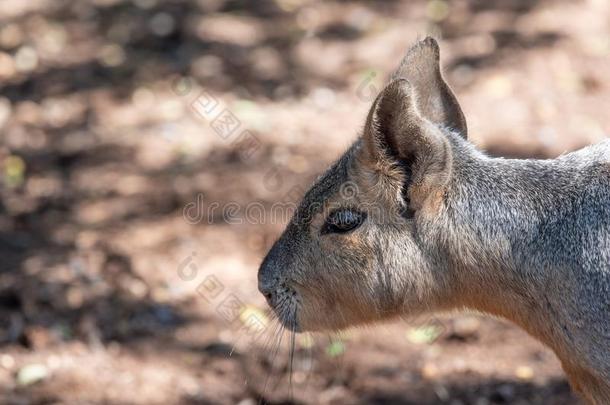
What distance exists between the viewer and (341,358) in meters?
4.38

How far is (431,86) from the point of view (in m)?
3.45

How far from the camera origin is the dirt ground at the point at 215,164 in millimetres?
4250

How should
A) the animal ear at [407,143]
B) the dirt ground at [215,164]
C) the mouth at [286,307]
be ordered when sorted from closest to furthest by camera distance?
1. the animal ear at [407,143]
2. the mouth at [286,307]
3. the dirt ground at [215,164]

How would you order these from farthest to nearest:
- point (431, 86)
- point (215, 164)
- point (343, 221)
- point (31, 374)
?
point (215, 164) < point (31, 374) < point (431, 86) < point (343, 221)

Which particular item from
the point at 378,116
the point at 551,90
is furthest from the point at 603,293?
the point at 551,90

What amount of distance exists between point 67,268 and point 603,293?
2.95 m

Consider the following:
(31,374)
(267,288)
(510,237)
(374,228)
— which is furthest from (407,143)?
(31,374)

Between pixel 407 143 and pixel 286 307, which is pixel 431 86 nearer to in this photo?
pixel 407 143

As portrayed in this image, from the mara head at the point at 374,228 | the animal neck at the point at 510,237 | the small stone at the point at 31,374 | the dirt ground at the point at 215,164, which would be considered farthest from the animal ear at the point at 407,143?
the small stone at the point at 31,374

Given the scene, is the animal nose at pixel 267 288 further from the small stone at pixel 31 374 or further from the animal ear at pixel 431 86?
the small stone at pixel 31 374

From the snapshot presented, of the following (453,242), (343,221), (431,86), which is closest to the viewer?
(453,242)

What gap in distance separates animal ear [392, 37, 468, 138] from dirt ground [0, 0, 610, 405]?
947 mm

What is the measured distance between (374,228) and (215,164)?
277 cm

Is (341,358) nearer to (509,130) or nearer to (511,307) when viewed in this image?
(511,307)
